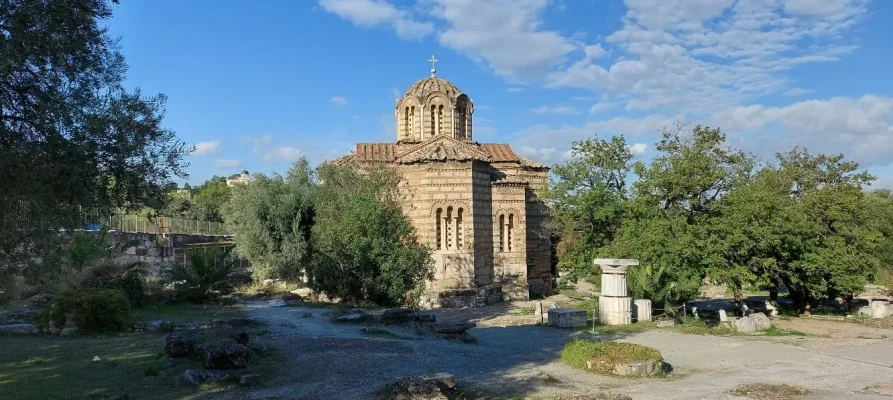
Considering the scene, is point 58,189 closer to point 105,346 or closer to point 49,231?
point 49,231

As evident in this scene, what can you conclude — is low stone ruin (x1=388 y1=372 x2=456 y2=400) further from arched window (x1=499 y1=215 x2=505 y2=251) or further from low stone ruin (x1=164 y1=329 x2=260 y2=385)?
arched window (x1=499 y1=215 x2=505 y2=251)

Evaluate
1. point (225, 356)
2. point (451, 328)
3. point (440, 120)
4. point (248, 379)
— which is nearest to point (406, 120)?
point (440, 120)

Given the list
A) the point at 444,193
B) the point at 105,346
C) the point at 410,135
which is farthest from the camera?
the point at 410,135

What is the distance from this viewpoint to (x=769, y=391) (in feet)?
26.8

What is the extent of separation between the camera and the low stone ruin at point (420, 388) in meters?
7.23

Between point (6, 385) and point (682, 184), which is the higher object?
point (682, 184)

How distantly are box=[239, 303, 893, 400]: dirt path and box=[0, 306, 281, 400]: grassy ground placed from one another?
92cm

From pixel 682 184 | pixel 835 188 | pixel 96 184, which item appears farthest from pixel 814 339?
pixel 96 184

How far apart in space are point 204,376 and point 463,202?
15.5 meters

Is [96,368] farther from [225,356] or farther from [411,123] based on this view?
[411,123]

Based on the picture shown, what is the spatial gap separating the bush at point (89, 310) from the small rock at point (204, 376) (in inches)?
216

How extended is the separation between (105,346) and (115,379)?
2938 mm

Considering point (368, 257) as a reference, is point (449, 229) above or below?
above

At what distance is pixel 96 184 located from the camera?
702 cm
